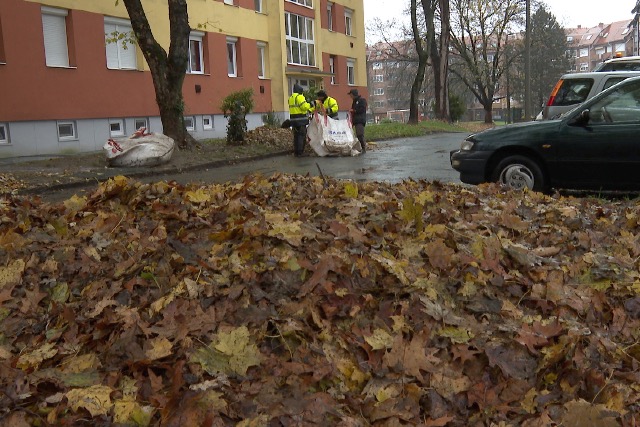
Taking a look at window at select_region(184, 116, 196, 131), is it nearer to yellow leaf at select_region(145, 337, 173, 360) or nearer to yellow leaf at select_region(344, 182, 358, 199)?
yellow leaf at select_region(344, 182, 358, 199)

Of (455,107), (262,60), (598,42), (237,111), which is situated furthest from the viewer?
(598,42)

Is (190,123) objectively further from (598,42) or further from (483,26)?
(598,42)

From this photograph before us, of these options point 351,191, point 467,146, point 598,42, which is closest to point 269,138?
point 467,146

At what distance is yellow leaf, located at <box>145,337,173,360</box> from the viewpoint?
8.77ft

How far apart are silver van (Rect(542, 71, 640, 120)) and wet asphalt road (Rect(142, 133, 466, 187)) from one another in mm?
2581

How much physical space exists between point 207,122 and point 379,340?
24.3 metres

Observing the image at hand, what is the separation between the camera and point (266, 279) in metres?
3.28

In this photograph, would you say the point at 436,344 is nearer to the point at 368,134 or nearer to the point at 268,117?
the point at 268,117

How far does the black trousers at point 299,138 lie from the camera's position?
17.8 metres

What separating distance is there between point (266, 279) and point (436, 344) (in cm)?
86

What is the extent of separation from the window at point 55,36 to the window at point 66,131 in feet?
5.33

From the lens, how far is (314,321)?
2.93 metres

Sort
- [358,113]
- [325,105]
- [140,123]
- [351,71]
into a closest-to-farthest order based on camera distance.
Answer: [325,105]
[358,113]
[140,123]
[351,71]

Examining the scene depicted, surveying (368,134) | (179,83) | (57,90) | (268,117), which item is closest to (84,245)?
(179,83)
